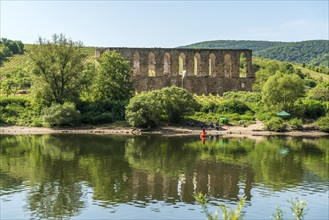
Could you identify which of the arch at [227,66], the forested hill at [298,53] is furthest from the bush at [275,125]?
the forested hill at [298,53]

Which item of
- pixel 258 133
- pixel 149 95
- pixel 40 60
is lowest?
pixel 258 133

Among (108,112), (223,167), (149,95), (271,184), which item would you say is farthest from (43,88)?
(271,184)

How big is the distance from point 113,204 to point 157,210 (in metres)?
2.27

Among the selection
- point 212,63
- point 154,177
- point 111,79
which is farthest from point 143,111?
point 212,63

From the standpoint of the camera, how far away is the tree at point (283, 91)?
5288 centimetres

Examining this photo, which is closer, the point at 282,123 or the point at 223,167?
the point at 223,167

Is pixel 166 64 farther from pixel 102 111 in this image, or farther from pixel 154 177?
pixel 154 177

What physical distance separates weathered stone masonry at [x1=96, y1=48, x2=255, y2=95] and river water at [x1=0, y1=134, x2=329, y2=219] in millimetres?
29108

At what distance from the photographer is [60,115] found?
5034 centimetres

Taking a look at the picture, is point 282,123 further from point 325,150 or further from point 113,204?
point 113,204

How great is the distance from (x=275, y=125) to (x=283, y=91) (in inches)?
186

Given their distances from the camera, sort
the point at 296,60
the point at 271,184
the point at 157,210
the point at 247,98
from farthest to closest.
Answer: the point at 296,60 < the point at 247,98 < the point at 271,184 < the point at 157,210

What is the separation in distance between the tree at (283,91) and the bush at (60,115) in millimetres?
21236

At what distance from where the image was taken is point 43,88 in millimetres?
53500
